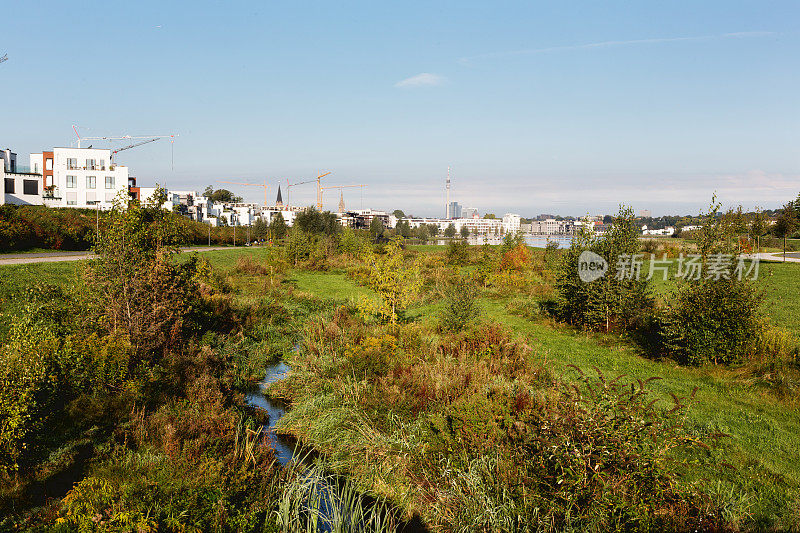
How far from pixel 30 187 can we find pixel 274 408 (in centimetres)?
6989

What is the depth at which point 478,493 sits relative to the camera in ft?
22.7

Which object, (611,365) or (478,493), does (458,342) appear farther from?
(478,493)

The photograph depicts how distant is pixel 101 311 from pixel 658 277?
34812 millimetres

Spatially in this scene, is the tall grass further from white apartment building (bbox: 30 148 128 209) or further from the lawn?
white apartment building (bbox: 30 148 128 209)

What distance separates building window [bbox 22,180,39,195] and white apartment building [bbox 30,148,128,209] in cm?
116

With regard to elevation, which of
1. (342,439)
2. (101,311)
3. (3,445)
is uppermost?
(101,311)

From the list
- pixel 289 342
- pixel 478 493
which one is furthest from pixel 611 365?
pixel 289 342

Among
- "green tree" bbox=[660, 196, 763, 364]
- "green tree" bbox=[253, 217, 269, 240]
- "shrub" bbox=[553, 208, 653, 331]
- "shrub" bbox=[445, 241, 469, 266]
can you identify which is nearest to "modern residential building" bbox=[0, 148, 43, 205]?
"green tree" bbox=[253, 217, 269, 240]

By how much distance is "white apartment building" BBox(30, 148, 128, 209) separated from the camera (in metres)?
64.2

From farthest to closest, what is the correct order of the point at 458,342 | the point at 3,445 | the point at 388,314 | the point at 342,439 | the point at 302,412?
the point at 388,314
the point at 458,342
the point at 302,412
the point at 342,439
the point at 3,445

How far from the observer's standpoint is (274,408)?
1190 cm

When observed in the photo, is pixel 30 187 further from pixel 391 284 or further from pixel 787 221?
pixel 787 221

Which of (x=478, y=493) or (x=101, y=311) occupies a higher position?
(x=101, y=311)

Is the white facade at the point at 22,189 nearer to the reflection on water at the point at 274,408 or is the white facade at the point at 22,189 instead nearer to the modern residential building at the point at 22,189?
the modern residential building at the point at 22,189
